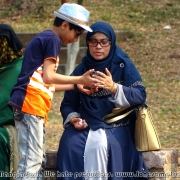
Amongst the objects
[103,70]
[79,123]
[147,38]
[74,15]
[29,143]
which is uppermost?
[147,38]

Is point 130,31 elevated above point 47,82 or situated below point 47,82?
above

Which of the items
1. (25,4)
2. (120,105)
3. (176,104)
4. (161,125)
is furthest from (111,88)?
(25,4)

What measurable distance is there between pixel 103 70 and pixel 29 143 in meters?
0.85

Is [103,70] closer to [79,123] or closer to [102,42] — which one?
[102,42]

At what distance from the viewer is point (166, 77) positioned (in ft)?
32.4

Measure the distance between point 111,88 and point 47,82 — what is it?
50 cm

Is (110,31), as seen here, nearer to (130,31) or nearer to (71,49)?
(71,49)

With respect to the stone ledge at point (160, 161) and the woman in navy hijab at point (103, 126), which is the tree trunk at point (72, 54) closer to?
the woman in navy hijab at point (103, 126)

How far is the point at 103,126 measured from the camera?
4.62 metres

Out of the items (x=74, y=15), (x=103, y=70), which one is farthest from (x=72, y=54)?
(x=74, y=15)

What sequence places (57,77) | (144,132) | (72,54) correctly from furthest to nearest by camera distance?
(72,54)
(144,132)
(57,77)

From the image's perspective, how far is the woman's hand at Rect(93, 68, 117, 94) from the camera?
14.6ft

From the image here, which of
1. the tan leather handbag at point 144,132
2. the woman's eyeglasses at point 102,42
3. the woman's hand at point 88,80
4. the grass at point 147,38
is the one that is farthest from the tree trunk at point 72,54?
the woman's hand at point 88,80

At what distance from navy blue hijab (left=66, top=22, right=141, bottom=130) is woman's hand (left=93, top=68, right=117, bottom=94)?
19 cm
